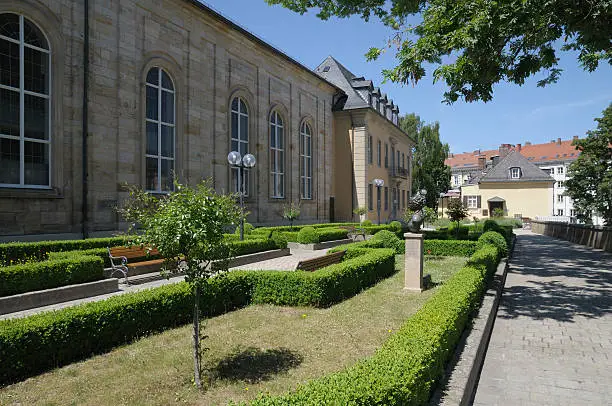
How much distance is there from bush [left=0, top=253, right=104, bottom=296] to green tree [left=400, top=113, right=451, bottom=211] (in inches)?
1880

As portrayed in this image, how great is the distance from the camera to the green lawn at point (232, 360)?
430 cm

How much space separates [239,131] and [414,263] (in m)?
16.2

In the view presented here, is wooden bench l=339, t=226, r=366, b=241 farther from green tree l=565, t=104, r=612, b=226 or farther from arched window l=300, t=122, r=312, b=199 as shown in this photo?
green tree l=565, t=104, r=612, b=226

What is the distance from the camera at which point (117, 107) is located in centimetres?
1569

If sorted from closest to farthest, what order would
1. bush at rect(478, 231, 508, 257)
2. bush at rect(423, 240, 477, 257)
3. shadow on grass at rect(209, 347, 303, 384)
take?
shadow on grass at rect(209, 347, 303, 384) < bush at rect(478, 231, 508, 257) < bush at rect(423, 240, 477, 257)

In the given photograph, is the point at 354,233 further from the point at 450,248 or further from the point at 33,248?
the point at 33,248

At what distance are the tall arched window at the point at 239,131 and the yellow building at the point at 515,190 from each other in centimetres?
3898

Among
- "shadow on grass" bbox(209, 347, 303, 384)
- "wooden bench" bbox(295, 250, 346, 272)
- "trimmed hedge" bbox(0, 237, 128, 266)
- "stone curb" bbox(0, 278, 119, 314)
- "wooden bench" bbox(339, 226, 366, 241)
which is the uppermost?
"trimmed hedge" bbox(0, 237, 128, 266)

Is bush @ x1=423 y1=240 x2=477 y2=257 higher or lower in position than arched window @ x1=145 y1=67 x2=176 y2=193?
lower

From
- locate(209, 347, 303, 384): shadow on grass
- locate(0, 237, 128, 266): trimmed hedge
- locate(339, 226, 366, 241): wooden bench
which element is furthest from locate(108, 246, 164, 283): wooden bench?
locate(339, 226, 366, 241): wooden bench

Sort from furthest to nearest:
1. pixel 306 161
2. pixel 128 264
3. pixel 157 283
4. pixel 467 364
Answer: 1. pixel 306 161
2. pixel 128 264
3. pixel 157 283
4. pixel 467 364

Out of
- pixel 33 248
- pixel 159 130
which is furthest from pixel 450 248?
pixel 33 248

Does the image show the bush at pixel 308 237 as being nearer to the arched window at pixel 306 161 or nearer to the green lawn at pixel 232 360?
the arched window at pixel 306 161

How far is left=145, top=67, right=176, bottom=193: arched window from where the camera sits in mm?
17617
